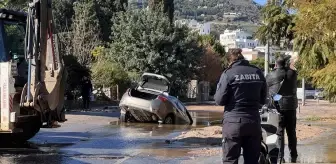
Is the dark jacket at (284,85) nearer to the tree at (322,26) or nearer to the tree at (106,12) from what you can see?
the tree at (322,26)

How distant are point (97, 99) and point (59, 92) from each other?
2498cm

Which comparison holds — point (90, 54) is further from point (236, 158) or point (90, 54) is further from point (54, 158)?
point (236, 158)

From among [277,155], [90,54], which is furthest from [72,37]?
[277,155]

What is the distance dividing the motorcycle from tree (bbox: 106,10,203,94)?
3268cm

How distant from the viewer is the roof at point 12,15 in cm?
1270

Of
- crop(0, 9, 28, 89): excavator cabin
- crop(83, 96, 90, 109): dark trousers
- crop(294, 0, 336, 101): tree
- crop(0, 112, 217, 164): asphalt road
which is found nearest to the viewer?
crop(0, 112, 217, 164): asphalt road

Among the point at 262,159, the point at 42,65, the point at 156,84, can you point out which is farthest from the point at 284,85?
the point at 156,84

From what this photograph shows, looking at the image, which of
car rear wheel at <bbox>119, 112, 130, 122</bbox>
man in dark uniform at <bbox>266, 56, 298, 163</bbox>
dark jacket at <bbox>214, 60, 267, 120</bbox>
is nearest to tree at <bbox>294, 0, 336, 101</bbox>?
man in dark uniform at <bbox>266, 56, 298, 163</bbox>

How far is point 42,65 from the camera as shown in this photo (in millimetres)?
12039

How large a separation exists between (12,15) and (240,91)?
724cm

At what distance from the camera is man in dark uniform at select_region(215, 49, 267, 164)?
713cm

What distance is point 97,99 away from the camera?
3712cm

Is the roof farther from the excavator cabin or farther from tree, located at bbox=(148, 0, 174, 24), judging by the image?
tree, located at bbox=(148, 0, 174, 24)

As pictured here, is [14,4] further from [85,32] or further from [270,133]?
[85,32]
